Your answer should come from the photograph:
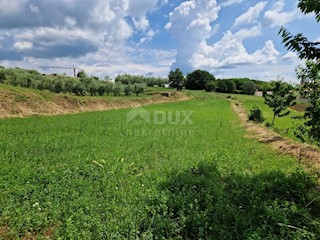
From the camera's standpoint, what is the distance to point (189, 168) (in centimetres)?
Answer: 815

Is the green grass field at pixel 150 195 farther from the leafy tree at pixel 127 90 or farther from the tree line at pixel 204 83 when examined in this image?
the tree line at pixel 204 83

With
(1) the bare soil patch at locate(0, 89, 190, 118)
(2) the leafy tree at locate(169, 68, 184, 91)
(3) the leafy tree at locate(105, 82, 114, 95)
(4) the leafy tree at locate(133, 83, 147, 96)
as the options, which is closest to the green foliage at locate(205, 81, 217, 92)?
(2) the leafy tree at locate(169, 68, 184, 91)

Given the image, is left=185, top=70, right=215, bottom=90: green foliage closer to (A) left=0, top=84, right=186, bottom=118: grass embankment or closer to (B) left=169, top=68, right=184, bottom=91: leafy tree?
(B) left=169, top=68, right=184, bottom=91: leafy tree

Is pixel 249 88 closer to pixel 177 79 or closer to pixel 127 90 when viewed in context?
pixel 177 79

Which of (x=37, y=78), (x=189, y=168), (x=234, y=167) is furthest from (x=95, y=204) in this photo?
(x=37, y=78)

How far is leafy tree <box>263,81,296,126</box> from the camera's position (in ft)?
72.7

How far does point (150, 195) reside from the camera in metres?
5.72

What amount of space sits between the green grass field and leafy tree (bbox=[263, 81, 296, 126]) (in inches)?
554

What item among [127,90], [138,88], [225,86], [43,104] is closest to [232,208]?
[43,104]

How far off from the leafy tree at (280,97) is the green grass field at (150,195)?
1407 centimetres

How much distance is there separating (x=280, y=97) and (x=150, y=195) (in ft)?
70.0

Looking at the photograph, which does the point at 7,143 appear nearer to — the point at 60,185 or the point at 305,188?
the point at 60,185

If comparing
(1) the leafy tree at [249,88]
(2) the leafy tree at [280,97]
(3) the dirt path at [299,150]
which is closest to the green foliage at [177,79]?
(1) the leafy tree at [249,88]

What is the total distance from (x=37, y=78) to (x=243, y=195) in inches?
2013
